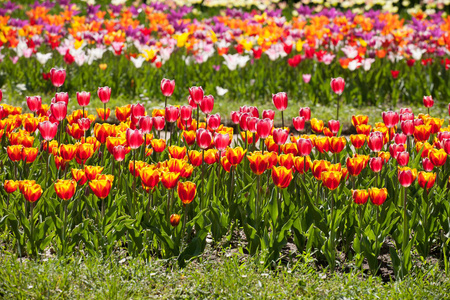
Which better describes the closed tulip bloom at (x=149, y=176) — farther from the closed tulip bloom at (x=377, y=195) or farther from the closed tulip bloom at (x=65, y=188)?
the closed tulip bloom at (x=377, y=195)

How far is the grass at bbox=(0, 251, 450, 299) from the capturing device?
9.58 feet

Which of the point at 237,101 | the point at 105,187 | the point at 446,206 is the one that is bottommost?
the point at 237,101

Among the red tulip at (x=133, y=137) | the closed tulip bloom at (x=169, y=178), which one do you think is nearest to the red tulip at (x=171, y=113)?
the red tulip at (x=133, y=137)

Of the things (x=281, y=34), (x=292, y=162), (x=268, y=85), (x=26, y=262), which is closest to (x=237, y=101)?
(x=268, y=85)

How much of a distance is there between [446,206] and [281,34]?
596cm

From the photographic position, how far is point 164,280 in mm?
3062

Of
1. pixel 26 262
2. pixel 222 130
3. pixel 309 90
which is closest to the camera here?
pixel 26 262

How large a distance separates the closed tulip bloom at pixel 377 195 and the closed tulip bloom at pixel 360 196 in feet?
0.08

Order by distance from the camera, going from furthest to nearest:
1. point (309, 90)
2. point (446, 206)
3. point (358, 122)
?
point (309, 90) → point (358, 122) → point (446, 206)

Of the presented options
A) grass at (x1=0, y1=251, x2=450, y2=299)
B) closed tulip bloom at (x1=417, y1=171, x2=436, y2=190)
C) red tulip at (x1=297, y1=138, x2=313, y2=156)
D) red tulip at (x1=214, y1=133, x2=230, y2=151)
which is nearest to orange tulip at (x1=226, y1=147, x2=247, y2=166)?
red tulip at (x1=214, y1=133, x2=230, y2=151)

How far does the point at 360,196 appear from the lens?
3248mm

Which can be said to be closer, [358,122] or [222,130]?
[222,130]

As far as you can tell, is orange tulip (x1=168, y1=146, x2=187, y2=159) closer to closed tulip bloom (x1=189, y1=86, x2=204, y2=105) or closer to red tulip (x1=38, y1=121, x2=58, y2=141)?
closed tulip bloom (x1=189, y1=86, x2=204, y2=105)

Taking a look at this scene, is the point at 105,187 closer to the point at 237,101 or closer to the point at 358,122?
the point at 358,122
